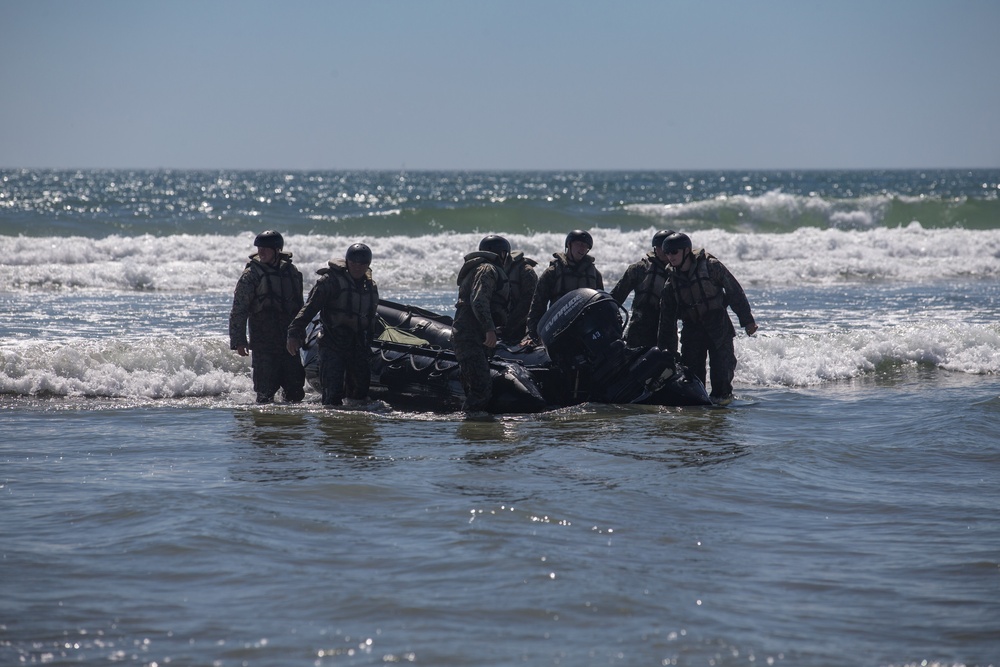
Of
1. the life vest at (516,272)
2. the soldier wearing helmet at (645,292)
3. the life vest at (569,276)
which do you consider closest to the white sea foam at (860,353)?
the soldier wearing helmet at (645,292)

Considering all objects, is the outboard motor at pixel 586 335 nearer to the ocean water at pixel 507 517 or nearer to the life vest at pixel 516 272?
the ocean water at pixel 507 517

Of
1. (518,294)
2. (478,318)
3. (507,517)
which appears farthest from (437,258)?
(507,517)

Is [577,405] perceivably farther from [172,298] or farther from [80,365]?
[172,298]

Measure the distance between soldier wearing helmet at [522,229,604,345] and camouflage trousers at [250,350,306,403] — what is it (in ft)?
6.16

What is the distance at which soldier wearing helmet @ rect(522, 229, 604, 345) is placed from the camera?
874cm

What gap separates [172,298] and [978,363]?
11793 mm

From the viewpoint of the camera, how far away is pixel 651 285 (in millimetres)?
8797

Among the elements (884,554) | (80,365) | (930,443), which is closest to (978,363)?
(930,443)

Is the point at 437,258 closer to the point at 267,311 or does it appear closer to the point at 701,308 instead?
the point at 267,311

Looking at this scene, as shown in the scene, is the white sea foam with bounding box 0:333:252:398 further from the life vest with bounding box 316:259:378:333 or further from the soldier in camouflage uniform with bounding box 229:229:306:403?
the life vest with bounding box 316:259:378:333

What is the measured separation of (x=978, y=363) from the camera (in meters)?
10.8

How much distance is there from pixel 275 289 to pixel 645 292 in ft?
9.81

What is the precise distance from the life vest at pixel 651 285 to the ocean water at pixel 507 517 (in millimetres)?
1016

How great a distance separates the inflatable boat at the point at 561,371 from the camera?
8078mm
